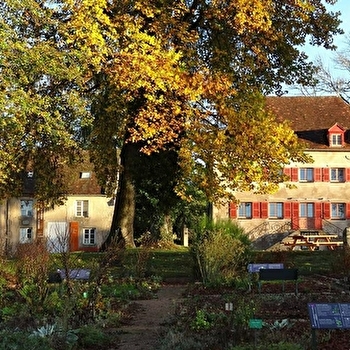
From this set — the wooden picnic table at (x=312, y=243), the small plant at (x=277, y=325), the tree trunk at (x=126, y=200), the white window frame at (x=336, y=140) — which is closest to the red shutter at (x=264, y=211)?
the white window frame at (x=336, y=140)

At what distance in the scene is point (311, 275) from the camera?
15.9 m

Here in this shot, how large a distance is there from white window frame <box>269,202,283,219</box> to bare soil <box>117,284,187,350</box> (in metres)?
32.0

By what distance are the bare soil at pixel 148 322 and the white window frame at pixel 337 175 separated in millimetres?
33493

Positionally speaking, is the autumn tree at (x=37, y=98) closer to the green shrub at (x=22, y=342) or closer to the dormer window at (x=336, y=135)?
the green shrub at (x=22, y=342)

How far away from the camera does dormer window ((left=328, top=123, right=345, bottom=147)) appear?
44.1 metres

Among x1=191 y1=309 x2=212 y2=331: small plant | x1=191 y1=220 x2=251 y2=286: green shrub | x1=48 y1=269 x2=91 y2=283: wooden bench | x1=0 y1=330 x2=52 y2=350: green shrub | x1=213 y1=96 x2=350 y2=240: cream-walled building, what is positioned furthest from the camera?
x1=213 y1=96 x2=350 y2=240: cream-walled building

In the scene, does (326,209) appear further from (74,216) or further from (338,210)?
(74,216)

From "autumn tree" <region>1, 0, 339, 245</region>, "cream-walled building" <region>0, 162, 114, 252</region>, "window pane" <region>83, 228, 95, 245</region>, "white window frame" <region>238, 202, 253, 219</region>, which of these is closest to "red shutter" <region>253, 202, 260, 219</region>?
"white window frame" <region>238, 202, 253, 219</region>

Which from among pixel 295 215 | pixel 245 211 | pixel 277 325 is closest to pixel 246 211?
pixel 245 211

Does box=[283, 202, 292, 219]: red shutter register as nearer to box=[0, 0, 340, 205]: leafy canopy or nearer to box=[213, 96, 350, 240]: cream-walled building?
box=[213, 96, 350, 240]: cream-walled building

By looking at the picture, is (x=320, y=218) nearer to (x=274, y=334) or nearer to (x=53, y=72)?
(x=53, y=72)

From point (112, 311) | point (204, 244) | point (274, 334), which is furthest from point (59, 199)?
point (274, 334)

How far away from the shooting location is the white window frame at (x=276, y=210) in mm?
44781

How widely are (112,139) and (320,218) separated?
26355mm
